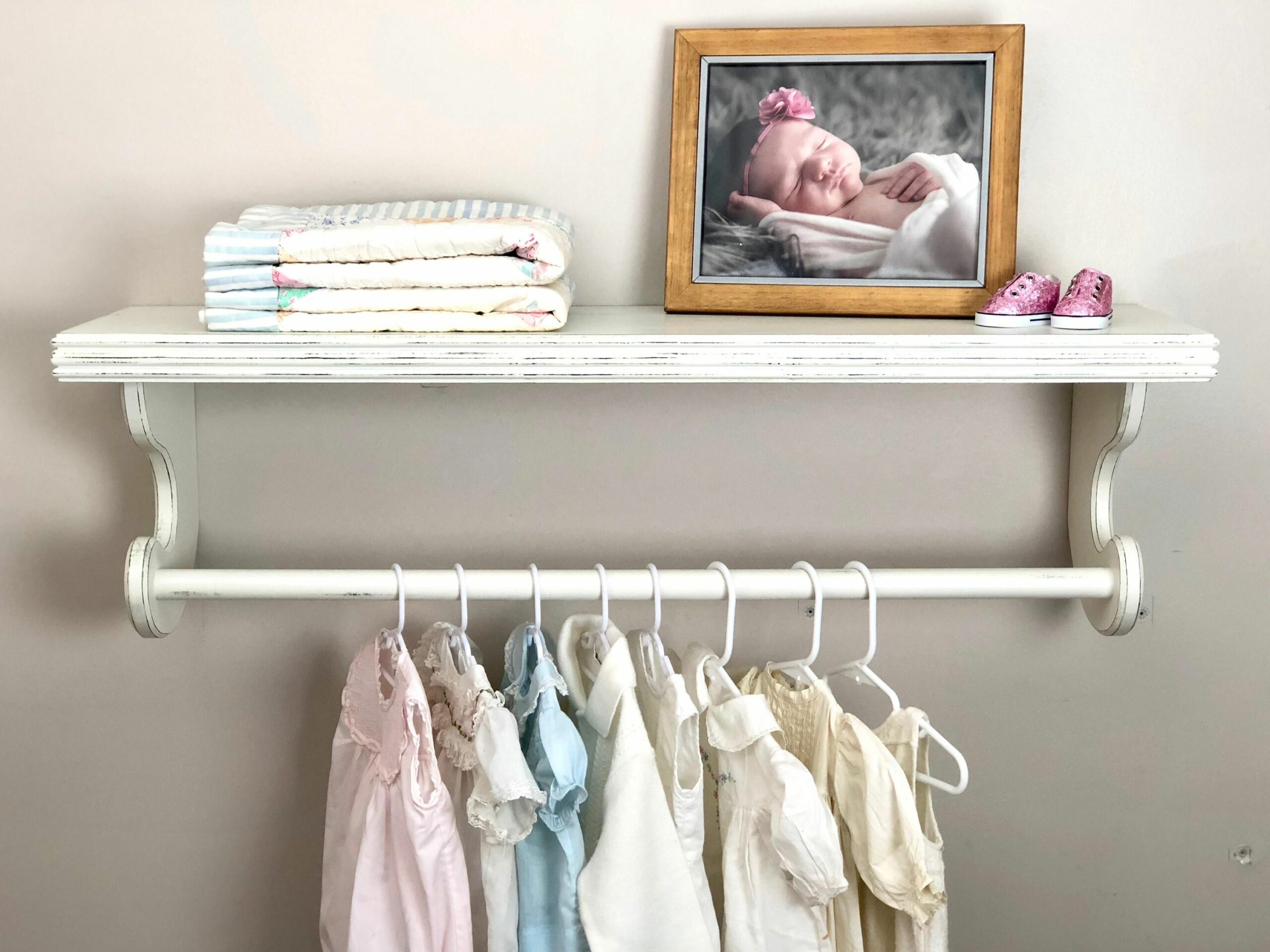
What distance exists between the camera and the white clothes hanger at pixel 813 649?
3.45ft

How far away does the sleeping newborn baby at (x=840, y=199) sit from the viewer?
1.13m

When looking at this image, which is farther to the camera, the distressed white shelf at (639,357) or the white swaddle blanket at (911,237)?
the white swaddle blanket at (911,237)

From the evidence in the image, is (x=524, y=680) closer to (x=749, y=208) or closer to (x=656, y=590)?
(x=656, y=590)

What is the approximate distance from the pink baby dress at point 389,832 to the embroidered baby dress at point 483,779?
3cm

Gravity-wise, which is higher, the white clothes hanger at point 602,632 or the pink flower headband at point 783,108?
the pink flower headband at point 783,108

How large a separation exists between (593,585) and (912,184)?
0.50 m

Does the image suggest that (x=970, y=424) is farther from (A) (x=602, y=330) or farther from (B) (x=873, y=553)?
(A) (x=602, y=330)

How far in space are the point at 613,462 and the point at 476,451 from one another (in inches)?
5.7

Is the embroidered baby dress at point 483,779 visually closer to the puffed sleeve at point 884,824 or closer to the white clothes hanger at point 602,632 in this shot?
the white clothes hanger at point 602,632

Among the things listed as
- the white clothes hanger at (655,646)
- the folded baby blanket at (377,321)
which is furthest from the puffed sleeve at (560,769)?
the folded baby blanket at (377,321)

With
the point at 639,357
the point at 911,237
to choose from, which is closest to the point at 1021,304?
the point at 911,237

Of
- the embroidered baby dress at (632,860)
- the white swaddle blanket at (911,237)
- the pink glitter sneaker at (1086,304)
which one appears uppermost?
the white swaddle blanket at (911,237)

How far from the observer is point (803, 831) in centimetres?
98

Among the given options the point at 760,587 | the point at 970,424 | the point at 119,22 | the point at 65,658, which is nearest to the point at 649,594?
the point at 760,587
